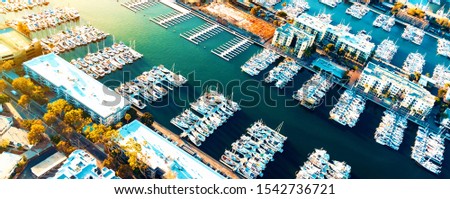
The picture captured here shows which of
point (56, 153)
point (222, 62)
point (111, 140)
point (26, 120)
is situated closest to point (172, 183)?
point (111, 140)

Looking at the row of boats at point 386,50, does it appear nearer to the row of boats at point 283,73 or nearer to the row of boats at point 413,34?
the row of boats at point 413,34

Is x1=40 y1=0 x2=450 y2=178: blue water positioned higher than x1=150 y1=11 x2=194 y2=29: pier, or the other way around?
x1=150 y1=11 x2=194 y2=29: pier

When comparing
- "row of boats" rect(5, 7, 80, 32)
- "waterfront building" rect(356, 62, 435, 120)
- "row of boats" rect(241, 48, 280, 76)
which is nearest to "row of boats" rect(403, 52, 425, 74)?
"waterfront building" rect(356, 62, 435, 120)

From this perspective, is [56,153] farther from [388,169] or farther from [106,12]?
[388,169]

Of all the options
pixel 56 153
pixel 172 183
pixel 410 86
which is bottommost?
pixel 56 153

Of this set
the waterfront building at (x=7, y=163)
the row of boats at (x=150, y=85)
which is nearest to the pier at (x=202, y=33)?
the row of boats at (x=150, y=85)

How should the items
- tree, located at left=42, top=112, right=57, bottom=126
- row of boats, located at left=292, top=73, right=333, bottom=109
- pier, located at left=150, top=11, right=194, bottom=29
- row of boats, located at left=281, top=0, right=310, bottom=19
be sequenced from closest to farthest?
tree, located at left=42, top=112, right=57, bottom=126 → row of boats, located at left=292, top=73, right=333, bottom=109 → pier, located at left=150, top=11, right=194, bottom=29 → row of boats, located at left=281, top=0, right=310, bottom=19

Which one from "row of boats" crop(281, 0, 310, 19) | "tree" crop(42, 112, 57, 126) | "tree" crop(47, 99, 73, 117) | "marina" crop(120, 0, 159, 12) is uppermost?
"row of boats" crop(281, 0, 310, 19)

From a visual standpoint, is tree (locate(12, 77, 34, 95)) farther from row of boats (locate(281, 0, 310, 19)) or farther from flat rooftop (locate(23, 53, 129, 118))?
row of boats (locate(281, 0, 310, 19))
